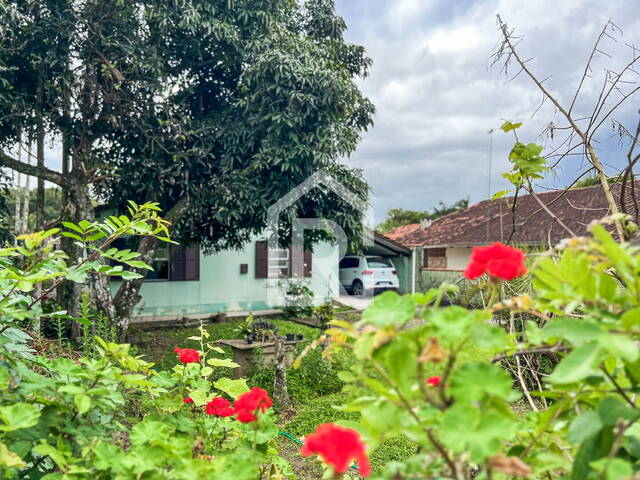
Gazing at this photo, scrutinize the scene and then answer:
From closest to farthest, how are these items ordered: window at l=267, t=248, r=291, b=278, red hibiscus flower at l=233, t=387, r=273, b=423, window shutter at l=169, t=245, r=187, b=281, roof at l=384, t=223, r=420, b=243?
red hibiscus flower at l=233, t=387, r=273, b=423 < window shutter at l=169, t=245, r=187, b=281 < window at l=267, t=248, r=291, b=278 < roof at l=384, t=223, r=420, b=243

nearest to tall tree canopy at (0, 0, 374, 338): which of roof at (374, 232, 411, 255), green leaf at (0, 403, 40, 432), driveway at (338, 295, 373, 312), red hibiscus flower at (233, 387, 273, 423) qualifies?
red hibiscus flower at (233, 387, 273, 423)

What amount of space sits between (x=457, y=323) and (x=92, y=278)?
21.0 ft

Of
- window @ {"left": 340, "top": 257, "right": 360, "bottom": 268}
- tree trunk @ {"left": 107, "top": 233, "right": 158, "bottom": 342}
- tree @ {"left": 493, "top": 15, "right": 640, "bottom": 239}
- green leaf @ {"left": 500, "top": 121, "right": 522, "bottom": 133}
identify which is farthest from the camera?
window @ {"left": 340, "top": 257, "right": 360, "bottom": 268}

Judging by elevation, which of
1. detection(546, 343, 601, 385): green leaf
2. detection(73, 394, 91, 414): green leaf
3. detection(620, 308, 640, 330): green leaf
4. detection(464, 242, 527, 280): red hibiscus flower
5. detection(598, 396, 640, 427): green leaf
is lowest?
detection(73, 394, 91, 414): green leaf

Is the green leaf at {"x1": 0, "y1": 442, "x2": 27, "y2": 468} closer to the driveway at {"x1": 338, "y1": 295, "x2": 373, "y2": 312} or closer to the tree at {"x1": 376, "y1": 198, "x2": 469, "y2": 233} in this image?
the driveway at {"x1": 338, "y1": 295, "x2": 373, "y2": 312}

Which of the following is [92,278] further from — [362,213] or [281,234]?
[362,213]

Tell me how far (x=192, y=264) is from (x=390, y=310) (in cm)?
1017

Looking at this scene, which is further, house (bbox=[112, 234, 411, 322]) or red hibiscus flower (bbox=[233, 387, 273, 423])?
house (bbox=[112, 234, 411, 322])

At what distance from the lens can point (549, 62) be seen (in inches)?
87.7

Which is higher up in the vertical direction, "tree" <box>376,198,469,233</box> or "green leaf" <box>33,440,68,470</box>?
"tree" <box>376,198,469,233</box>

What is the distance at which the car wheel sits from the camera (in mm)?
15407

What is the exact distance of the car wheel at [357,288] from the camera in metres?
15.4

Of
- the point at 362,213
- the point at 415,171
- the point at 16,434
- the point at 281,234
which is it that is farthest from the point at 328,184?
the point at 415,171

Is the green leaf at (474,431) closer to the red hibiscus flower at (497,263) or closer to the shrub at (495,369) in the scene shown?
the shrub at (495,369)
